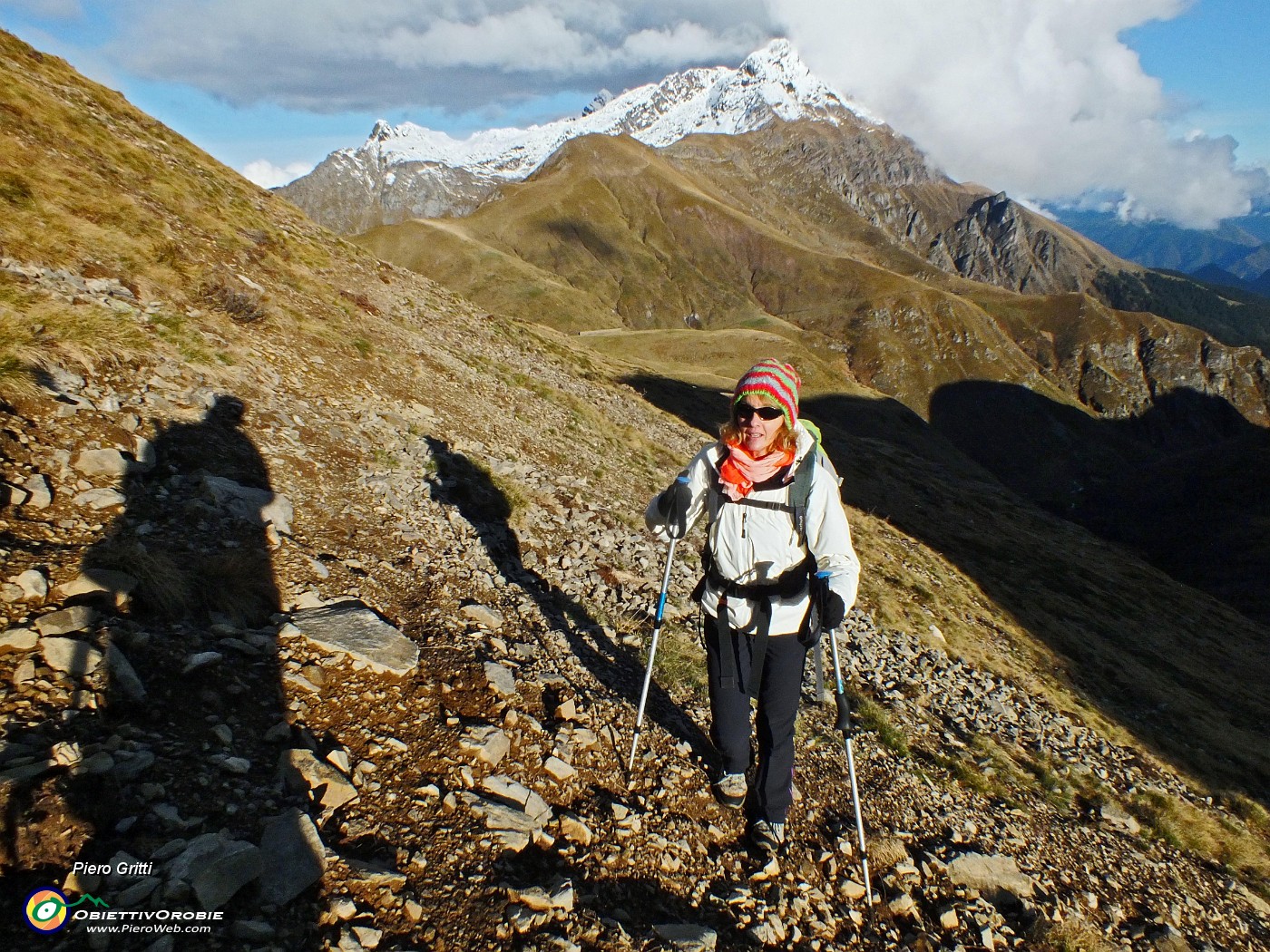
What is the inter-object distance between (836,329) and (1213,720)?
7516 inches

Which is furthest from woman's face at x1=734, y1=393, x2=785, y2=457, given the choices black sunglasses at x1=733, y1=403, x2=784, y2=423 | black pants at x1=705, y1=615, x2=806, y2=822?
black pants at x1=705, y1=615, x2=806, y2=822

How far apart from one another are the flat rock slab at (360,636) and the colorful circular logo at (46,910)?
308 centimetres

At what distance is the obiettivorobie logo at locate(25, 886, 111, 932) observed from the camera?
10.3ft

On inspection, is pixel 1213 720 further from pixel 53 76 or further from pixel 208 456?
pixel 53 76

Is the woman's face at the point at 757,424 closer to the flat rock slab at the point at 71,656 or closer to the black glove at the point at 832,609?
the black glove at the point at 832,609

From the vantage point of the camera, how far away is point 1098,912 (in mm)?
7207

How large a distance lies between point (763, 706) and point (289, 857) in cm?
410

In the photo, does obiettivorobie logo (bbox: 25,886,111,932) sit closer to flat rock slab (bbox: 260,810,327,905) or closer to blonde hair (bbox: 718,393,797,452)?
flat rock slab (bbox: 260,810,327,905)

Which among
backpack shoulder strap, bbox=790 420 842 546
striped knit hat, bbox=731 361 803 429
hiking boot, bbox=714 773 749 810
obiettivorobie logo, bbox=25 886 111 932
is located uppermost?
striped knit hat, bbox=731 361 803 429

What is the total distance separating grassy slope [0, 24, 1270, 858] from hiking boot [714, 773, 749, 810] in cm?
768

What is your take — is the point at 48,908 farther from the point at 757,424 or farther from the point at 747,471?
the point at 757,424

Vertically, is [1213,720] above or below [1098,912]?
below

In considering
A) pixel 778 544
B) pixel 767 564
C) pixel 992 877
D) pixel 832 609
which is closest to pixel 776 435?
pixel 778 544

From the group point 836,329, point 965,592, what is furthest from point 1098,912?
point 836,329
